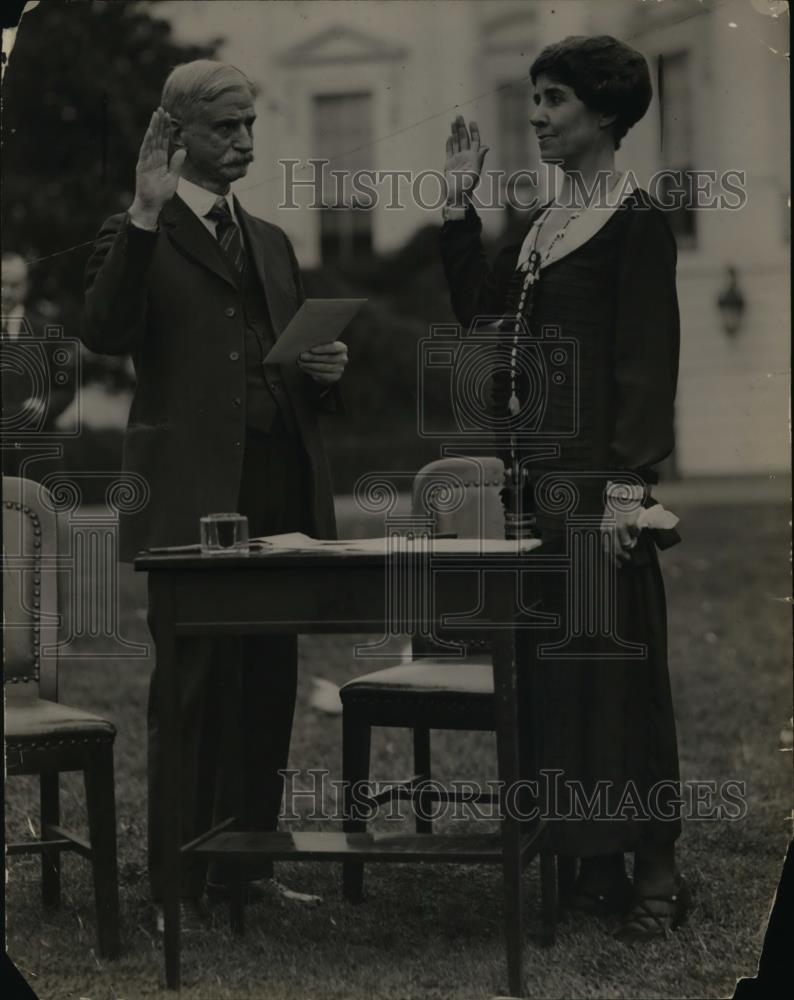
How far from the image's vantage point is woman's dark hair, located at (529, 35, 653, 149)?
5109 millimetres

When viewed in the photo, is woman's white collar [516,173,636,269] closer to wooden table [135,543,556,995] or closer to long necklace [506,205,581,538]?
long necklace [506,205,581,538]

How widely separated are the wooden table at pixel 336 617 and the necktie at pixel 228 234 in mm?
997

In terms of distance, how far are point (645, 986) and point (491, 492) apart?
60.0 inches

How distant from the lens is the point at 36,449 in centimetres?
577

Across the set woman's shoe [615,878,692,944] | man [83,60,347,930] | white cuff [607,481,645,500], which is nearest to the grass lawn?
woman's shoe [615,878,692,944]

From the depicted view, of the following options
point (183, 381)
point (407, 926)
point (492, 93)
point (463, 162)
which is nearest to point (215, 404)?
point (183, 381)

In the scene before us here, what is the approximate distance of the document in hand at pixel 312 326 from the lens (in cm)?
497

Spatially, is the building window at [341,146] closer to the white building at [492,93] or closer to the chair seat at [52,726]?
the white building at [492,93]

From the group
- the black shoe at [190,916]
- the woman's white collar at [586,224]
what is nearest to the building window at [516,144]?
the woman's white collar at [586,224]

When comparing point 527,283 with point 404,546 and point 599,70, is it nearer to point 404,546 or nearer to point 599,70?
point 599,70

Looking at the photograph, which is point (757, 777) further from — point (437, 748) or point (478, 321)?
point (478, 321)

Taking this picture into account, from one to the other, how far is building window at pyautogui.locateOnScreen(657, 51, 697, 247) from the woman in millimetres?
159

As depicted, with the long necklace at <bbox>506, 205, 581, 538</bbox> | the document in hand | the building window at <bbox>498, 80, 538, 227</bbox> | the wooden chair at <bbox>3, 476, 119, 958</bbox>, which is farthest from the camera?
the building window at <bbox>498, 80, 538, 227</bbox>

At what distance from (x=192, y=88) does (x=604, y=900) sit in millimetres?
2474
